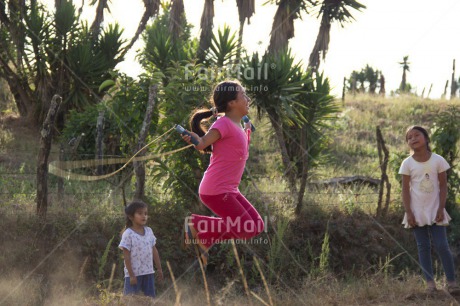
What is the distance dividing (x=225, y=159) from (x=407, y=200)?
249cm

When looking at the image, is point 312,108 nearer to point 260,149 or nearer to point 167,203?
point 167,203

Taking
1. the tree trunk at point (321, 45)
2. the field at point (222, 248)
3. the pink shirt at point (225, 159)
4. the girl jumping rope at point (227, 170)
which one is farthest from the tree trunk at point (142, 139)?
the tree trunk at point (321, 45)

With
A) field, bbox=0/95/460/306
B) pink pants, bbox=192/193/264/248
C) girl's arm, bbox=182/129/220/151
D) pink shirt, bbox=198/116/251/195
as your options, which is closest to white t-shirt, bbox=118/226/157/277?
field, bbox=0/95/460/306

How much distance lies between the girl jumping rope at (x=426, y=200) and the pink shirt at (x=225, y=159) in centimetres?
232

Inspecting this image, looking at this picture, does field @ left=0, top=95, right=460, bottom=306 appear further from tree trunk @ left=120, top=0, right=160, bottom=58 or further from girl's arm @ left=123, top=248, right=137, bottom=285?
tree trunk @ left=120, top=0, right=160, bottom=58

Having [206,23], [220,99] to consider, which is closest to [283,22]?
[206,23]

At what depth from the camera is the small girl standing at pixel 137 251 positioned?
6.79 m

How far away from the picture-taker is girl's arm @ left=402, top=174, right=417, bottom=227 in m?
7.24

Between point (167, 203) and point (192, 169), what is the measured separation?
580mm

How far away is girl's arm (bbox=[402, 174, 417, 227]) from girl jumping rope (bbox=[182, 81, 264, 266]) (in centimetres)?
223

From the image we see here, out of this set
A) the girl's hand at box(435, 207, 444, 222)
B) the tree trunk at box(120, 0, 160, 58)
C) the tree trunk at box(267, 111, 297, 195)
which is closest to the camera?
the girl's hand at box(435, 207, 444, 222)

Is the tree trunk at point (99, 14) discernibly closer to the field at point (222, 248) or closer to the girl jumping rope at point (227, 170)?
the field at point (222, 248)

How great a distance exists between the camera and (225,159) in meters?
5.51

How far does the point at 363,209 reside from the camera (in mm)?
12000
